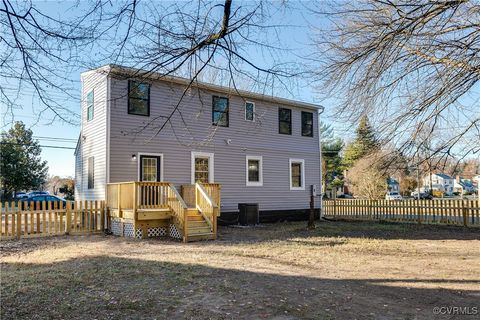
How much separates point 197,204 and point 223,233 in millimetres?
1324

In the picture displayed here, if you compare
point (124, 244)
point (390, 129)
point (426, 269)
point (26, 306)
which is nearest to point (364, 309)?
point (390, 129)

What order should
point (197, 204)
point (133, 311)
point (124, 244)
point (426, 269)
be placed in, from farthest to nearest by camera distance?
1. point (197, 204)
2. point (124, 244)
3. point (426, 269)
4. point (133, 311)

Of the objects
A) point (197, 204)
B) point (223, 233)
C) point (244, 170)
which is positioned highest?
point (244, 170)

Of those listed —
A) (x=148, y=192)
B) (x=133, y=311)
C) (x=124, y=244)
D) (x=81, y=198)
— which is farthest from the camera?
(x=81, y=198)

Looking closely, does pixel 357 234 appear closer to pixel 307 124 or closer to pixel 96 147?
pixel 307 124

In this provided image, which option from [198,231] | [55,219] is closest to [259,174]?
[198,231]

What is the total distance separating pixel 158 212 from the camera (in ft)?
36.1

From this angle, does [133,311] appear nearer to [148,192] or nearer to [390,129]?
[390,129]

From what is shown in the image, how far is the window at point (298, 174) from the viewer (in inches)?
681

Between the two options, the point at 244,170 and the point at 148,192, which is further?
the point at 244,170

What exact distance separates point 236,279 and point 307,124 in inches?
514

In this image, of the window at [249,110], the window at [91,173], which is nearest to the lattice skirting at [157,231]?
the window at [91,173]

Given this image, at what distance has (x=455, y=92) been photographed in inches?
204

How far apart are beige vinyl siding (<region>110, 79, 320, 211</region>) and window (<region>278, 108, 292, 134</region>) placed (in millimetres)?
198
